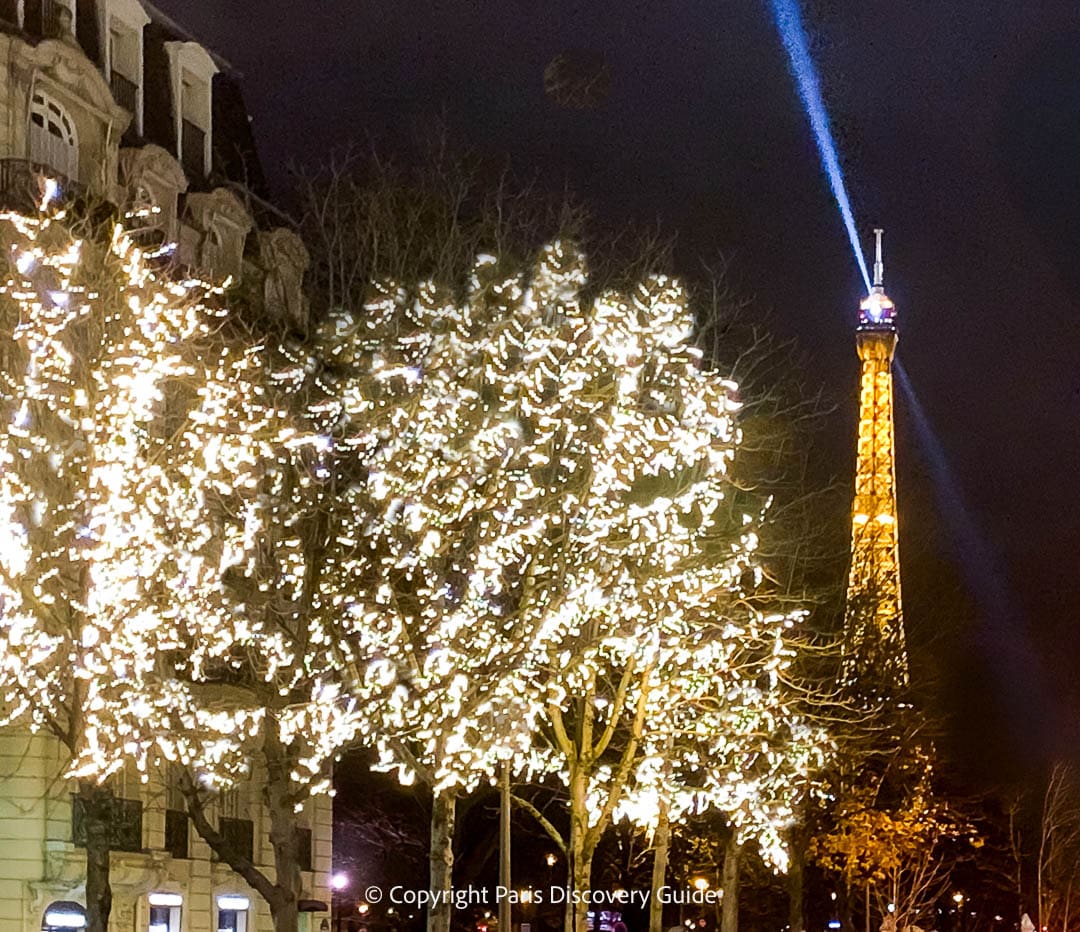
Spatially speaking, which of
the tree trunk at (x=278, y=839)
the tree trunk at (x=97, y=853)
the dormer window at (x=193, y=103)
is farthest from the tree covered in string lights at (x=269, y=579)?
the dormer window at (x=193, y=103)

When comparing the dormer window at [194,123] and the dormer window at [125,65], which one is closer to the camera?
the dormer window at [125,65]

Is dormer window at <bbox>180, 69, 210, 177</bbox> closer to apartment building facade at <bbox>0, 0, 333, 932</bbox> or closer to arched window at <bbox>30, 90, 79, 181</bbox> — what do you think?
apartment building facade at <bbox>0, 0, 333, 932</bbox>

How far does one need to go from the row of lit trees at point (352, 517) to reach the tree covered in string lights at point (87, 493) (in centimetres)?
4

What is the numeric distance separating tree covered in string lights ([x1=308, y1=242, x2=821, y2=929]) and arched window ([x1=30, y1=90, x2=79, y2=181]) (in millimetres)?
8687

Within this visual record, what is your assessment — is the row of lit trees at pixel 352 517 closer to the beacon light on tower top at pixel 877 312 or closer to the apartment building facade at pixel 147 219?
the apartment building facade at pixel 147 219

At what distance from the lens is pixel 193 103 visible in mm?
41812

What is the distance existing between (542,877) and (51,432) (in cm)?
4917

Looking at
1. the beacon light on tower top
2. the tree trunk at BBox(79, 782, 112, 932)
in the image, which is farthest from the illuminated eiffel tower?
the tree trunk at BBox(79, 782, 112, 932)

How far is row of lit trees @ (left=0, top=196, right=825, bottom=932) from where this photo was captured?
987 inches

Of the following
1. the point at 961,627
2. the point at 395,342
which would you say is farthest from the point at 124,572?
the point at 961,627

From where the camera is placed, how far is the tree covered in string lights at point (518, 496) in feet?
85.3

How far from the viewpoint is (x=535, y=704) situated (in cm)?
2694

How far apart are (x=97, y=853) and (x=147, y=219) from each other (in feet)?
41.3

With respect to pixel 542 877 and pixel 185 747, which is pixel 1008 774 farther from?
pixel 185 747
